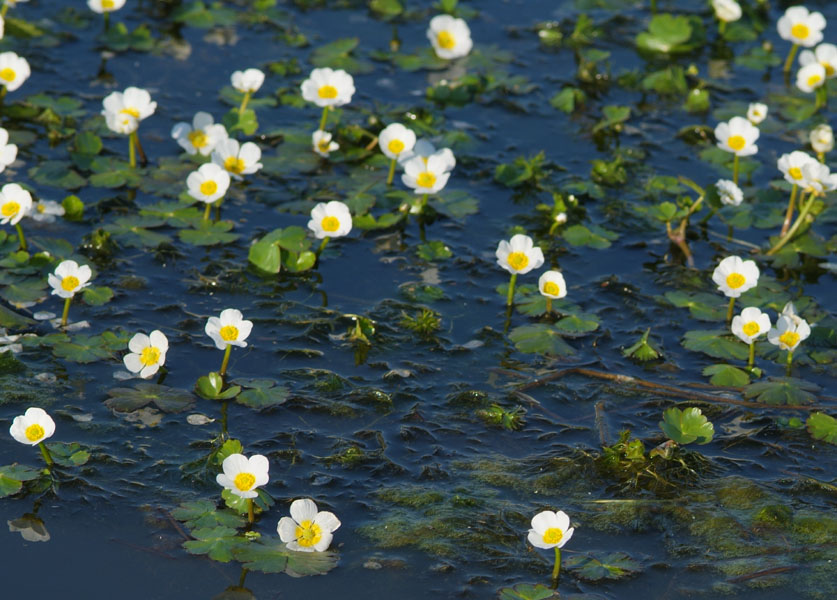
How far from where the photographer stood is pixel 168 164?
5.03 m

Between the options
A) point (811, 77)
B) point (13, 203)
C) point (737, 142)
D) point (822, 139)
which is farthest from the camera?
point (811, 77)

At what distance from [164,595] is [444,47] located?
3825 mm

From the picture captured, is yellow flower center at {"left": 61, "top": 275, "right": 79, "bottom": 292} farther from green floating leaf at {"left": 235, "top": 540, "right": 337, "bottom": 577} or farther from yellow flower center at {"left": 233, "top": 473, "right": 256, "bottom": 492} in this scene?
green floating leaf at {"left": 235, "top": 540, "right": 337, "bottom": 577}

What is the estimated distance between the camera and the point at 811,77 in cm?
564

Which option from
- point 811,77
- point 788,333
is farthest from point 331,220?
point 811,77

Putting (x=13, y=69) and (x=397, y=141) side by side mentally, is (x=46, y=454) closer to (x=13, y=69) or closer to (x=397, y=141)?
(x=397, y=141)

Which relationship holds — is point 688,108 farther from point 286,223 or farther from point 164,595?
point 164,595

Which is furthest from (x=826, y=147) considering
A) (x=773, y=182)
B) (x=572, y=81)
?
(x=572, y=81)

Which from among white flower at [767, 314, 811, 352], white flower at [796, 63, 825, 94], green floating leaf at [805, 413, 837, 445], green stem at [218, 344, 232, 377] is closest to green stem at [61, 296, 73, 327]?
green stem at [218, 344, 232, 377]

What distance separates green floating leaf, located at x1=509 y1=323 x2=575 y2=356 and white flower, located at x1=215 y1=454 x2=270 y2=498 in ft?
4.16

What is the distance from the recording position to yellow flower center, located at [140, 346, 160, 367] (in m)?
3.71

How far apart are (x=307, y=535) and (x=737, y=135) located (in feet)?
9.57

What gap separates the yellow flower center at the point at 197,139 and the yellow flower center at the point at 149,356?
1.53m

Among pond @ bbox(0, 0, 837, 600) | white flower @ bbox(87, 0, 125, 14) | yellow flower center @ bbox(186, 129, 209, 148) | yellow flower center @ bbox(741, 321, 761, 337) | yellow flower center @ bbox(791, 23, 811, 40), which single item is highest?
white flower @ bbox(87, 0, 125, 14)
